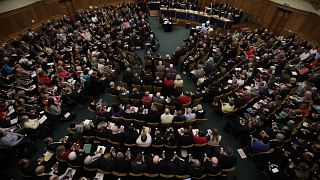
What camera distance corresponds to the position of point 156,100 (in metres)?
9.27

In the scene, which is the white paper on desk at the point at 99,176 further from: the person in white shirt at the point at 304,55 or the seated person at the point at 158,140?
the person in white shirt at the point at 304,55

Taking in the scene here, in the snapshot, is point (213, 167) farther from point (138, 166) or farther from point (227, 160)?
point (138, 166)

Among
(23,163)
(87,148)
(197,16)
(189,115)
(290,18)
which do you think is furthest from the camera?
(197,16)

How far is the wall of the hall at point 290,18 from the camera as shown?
14.4 metres

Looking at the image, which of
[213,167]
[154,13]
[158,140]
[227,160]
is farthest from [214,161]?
[154,13]

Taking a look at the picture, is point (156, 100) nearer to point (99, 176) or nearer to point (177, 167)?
point (177, 167)

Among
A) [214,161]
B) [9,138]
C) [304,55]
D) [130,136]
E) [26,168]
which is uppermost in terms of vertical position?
[304,55]

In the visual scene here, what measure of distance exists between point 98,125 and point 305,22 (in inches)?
628

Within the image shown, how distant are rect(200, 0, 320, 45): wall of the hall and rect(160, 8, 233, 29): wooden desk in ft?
9.48

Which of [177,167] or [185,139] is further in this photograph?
[185,139]

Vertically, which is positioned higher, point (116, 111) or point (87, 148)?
point (116, 111)

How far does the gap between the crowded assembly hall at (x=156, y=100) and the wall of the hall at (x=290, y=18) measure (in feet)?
0.26

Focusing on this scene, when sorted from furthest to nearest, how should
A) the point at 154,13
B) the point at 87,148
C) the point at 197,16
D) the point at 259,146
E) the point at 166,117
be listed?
the point at 154,13 → the point at 197,16 → the point at 166,117 → the point at 259,146 → the point at 87,148

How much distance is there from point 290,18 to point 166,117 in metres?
14.1
